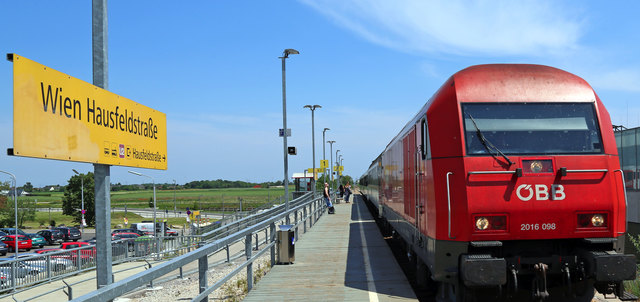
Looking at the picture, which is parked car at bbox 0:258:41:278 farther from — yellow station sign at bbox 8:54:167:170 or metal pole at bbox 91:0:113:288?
metal pole at bbox 91:0:113:288

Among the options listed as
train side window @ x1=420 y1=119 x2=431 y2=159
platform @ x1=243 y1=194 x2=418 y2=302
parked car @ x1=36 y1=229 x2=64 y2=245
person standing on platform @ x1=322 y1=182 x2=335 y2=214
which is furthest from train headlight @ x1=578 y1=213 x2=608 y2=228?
parked car @ x1=36 y1=229 x2=64 y2=245

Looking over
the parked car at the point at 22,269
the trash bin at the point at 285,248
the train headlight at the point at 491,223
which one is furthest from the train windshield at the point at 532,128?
the parked car at the point at 22,269

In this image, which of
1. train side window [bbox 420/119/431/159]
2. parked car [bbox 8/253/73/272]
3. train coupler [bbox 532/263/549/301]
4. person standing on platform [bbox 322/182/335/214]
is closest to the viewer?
train coupler [bbox 532/263/549/301]

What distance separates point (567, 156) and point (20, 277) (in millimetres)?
15241

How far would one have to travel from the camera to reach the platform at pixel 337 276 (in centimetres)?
862

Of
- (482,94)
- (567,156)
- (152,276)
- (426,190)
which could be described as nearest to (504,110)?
(482,94)

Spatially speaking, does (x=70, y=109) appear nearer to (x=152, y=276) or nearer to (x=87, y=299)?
(x=152, y=276)

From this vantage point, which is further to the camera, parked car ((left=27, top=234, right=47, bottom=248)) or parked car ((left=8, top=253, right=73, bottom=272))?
parked car ((left=27, top=234, right=47, bottom=248))

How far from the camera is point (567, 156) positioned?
707 cm

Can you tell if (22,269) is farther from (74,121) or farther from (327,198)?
(327,198)

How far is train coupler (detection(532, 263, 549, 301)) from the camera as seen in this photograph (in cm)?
682

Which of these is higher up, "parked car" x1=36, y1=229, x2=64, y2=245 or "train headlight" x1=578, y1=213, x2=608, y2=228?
"train headlight" x1=578, y1=213, x2=608, y2=228

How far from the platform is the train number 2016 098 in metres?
2.05

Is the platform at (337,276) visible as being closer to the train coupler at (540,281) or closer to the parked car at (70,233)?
the train coupler at (540,281)
